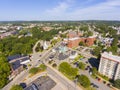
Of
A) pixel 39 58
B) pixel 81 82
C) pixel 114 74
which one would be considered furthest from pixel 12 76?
pixel 114 74

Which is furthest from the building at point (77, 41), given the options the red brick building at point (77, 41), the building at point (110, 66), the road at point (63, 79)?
the building at point (110, 66)

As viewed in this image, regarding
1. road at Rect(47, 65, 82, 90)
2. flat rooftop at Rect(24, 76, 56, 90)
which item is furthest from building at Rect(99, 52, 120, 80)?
flat rooftop at Rect(24, 76, 56, 90)

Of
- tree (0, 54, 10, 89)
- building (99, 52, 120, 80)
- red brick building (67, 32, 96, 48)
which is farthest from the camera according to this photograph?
red brick building (67, 32, 96, 48)

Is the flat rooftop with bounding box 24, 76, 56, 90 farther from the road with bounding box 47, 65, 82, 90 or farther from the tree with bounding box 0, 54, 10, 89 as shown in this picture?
the tree with bounding box 0, 54, 10, 89

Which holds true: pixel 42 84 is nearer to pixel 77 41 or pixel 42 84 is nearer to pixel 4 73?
pixel 4 73

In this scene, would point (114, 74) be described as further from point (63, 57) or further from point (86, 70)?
point (63, 57)

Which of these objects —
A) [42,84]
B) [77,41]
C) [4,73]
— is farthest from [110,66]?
[77,41]
